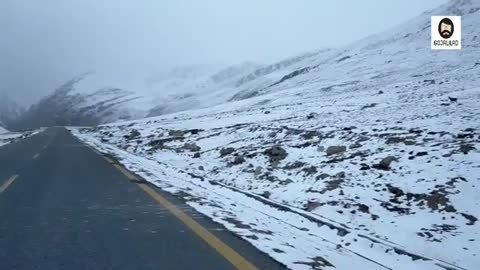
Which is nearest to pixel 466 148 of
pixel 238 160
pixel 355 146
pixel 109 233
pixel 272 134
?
pixel 355 146

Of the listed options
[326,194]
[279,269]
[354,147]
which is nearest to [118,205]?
[326,194]

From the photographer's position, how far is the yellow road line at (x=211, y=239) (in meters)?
5.54

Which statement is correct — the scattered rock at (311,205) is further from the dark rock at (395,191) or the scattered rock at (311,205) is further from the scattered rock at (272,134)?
the scattered rock at (272,134)

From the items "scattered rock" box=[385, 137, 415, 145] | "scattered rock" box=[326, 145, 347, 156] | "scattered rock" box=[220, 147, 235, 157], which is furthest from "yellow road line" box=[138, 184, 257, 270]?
"scattered rock" box=[220, 147, 235, 157]

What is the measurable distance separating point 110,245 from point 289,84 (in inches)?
3371

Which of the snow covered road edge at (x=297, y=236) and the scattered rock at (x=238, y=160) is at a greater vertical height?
the scattered rock at (x=238, y=160)

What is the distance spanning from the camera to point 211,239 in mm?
6645

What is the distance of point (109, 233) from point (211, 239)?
4.86 feet

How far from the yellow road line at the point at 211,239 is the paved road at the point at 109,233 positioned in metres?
0.01

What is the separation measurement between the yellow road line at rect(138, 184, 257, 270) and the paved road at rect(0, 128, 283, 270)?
1 centimetres

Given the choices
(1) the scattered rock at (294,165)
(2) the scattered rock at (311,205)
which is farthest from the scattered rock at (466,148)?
(1) the scattered rock at (294,165)

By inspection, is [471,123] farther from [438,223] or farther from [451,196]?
[438,223]

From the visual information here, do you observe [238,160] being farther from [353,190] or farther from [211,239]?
[211,239]

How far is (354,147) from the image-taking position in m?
13.0
